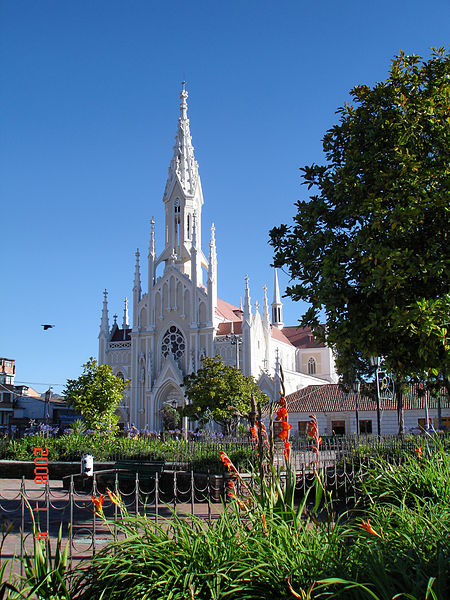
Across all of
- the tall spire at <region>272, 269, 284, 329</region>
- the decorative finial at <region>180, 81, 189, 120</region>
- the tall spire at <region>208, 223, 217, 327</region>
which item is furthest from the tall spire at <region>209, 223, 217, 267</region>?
the tall spire at <region>272, 269, 284, 329</region>

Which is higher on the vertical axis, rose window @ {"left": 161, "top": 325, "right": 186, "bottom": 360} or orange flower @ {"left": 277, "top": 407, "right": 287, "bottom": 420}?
rose window @ {"left": 161, "top": 325, "right": 186, "bottom": 360}

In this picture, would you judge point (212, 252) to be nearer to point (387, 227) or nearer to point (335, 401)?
point (335, 401)

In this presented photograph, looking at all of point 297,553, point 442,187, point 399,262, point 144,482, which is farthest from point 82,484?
point 297,553

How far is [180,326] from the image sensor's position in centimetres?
5838

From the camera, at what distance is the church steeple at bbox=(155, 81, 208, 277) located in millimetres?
62781

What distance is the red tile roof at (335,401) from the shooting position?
41406 mm

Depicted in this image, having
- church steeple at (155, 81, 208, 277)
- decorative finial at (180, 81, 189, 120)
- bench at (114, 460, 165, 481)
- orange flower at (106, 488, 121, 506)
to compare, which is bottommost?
bench at (114, 460, 165, 481)

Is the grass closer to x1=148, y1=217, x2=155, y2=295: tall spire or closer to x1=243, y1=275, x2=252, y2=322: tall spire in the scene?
x1=243, y1=275, x2=252, y2=322: tall spire

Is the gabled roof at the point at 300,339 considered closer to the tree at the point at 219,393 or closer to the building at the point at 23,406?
the building at the point at 23,406

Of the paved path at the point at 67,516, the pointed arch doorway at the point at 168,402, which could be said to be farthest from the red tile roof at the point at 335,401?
the paved path at the point at 67,516

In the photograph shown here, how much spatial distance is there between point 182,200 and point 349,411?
31.6m

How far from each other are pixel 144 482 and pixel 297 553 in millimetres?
11005

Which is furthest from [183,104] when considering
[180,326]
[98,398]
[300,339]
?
[98,398]

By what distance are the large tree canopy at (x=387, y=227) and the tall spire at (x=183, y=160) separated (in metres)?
53.3
